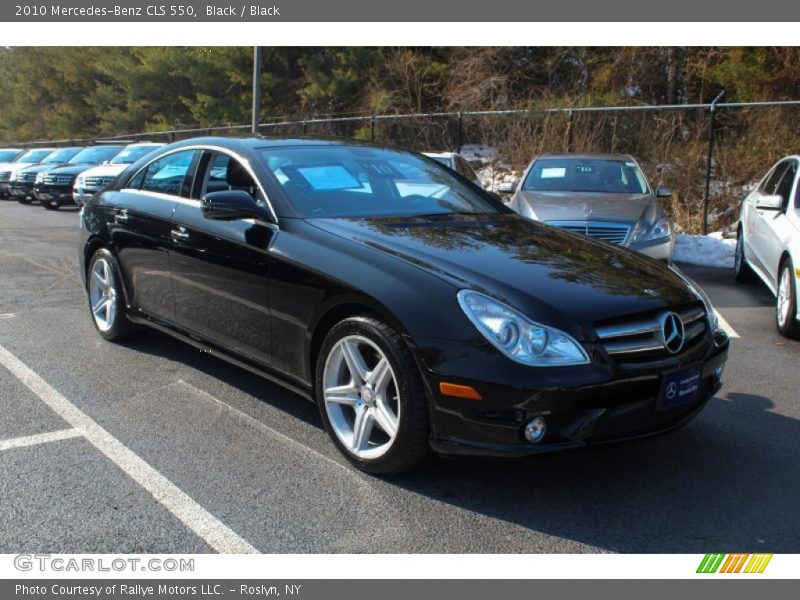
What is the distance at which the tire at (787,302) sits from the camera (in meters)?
6.26

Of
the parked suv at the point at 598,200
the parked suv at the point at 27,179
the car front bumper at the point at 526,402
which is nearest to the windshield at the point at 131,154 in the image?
the parked suv at the point at 27,179

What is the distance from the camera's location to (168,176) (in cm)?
520

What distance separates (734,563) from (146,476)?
2496 mm

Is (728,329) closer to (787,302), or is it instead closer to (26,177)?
(787,302)

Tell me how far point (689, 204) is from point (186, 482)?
12.1m

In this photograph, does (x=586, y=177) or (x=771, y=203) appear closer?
(x=771, y=203)

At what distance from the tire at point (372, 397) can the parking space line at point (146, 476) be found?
2.45 feet

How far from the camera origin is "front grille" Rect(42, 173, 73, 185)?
18.5 metres

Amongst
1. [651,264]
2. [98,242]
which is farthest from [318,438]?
[98,242]

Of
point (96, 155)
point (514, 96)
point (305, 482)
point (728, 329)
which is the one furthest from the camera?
point (514, 96)

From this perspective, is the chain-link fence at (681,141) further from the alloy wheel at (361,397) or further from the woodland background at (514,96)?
the alloy wheel at (361,397)

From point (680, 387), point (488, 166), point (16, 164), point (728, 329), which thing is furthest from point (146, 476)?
point (16, 164)

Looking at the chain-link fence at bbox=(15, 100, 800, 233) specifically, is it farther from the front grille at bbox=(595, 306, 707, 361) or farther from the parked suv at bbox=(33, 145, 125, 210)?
the front grille at bbox=(595, 306, 707, 361)

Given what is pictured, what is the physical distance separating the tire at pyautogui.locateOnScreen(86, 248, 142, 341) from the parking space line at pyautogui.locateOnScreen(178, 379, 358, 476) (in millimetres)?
992
